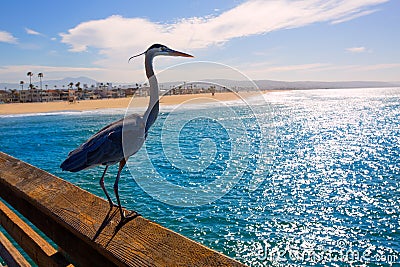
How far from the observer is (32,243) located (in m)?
1.76

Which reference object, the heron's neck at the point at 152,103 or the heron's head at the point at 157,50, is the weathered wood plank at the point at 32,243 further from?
the heron's head at the point at 157,50

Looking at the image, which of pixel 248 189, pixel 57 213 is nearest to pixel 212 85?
pixel 57 213

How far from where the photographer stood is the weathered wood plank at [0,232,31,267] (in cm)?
200

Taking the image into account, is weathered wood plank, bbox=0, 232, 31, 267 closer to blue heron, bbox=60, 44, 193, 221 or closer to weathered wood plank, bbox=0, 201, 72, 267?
weathered wood plank, bbox=0, 201, 72, 267

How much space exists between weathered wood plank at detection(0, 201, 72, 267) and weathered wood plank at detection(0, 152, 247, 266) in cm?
6

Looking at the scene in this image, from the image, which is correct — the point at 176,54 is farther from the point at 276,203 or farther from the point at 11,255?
the point at 276,203

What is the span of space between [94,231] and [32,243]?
2.04ft

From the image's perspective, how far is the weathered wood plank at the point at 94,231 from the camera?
3.82ft

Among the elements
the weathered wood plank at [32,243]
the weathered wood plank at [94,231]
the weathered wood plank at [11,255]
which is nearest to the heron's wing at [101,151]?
the weathered wood plank at [94,231]

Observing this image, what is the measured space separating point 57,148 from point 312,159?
17.0 m

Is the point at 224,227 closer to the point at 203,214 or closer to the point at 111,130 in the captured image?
the point at 203,214

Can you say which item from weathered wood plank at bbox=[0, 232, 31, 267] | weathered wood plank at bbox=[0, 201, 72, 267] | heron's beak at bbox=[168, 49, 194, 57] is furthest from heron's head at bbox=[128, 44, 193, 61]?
weathered wood plank at bbox=[0, 232, 31, 267]

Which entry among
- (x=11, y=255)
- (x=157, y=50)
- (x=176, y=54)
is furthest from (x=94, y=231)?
(x=176, y=54)

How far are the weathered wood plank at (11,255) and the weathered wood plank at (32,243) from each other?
0.12m
